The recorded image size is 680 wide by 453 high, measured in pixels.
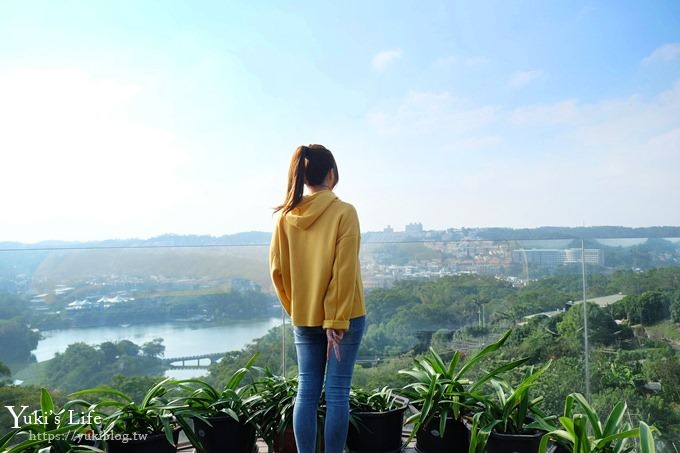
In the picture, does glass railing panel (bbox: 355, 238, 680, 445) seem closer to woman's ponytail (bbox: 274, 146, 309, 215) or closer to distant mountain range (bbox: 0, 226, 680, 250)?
distant mountain range (bbox: 0, 226, 680, 250)

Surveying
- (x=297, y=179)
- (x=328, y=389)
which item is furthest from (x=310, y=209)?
(x=328, y=389)

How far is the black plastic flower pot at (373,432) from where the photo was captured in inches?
77.4

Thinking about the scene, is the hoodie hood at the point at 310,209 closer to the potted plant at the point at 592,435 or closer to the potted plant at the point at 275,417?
the potted plant at the point at 275,417

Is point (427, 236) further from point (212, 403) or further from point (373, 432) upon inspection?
point (212, 403)

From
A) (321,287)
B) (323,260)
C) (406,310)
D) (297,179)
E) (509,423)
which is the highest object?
(297,179)

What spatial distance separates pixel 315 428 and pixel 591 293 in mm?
1823

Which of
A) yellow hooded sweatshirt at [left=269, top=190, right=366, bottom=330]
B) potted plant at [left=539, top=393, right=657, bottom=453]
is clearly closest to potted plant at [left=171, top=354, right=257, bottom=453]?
yellow hooded sweatshirt at [left=269, top=190, right=366, bottom=330]

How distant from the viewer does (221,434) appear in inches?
75.0

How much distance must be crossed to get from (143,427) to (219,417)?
0.30m

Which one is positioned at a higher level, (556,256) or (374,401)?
(556,256)

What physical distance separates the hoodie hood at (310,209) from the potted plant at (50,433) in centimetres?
109

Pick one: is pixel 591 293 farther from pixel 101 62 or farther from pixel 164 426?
pixel 101 62

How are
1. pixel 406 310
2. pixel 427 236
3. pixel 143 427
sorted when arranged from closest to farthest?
pixel 143 427, pixel 406 310, pixel 427 236

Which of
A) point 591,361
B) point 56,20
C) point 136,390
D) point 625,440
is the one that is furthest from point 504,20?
point 136,390
